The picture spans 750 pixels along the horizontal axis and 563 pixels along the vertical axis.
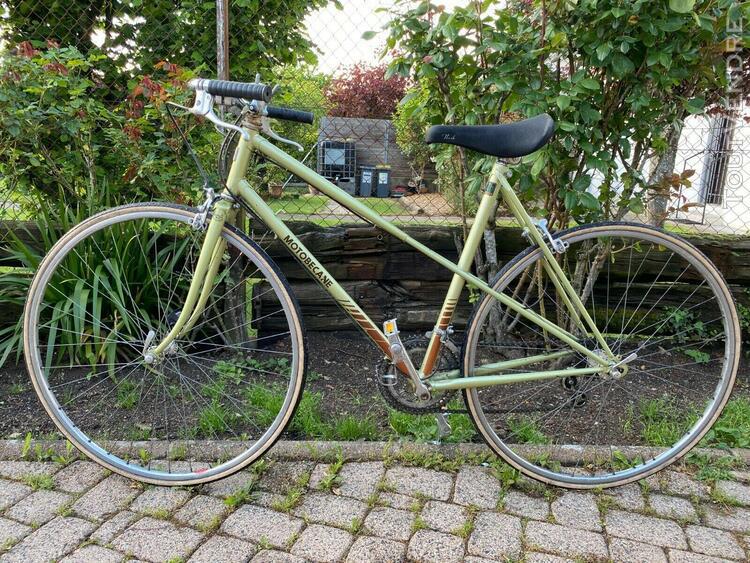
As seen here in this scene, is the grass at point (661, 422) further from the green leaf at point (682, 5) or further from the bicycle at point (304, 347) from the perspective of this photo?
the green leaf at point (682, 5)

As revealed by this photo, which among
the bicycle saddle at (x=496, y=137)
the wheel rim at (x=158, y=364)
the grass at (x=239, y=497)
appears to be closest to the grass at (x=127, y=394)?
the wheel rim at (x=158, y=364)

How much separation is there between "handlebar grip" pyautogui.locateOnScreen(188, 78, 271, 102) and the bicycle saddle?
0.63 metres

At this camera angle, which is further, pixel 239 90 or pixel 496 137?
pixel 496 137

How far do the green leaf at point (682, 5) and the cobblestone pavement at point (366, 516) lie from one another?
189 centimetres

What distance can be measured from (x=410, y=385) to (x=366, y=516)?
0.53m

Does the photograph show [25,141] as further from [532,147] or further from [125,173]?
[532,147]

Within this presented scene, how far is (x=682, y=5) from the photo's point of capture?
7.62 ft

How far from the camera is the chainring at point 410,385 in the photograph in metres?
2.38

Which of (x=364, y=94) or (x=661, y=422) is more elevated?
(x=364, y=94)

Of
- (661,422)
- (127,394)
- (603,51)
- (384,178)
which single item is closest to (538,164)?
(603,51)

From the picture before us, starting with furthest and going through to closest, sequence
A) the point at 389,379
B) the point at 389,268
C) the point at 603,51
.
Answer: the point at 389,268, the point at 603,51, the point at 389,379

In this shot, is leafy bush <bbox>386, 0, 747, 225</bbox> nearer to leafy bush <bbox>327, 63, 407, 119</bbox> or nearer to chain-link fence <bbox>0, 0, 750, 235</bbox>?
chain-link fence <bbox>0, 0, 750, 235</bbox>

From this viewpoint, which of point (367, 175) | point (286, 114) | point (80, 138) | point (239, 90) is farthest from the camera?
point (367, 175)

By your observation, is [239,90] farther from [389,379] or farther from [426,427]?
[426,427]
